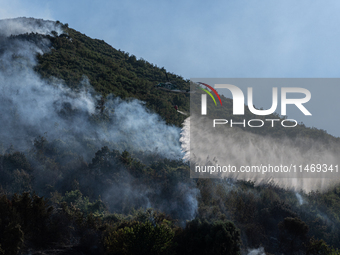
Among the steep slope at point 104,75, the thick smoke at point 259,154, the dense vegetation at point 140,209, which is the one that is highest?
the steep slope at point 104,75

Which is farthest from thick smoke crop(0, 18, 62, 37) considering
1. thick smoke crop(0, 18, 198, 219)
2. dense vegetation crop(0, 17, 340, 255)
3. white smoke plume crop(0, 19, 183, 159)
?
dense vegetation crop(0, 17, 340, 255)

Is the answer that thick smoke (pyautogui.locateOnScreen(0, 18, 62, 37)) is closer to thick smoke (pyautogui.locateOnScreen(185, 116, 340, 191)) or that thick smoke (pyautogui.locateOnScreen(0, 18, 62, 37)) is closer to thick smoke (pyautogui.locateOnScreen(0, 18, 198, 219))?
thick smoke (pyautogui.locateOnScreen(0, 18, 198, 219))

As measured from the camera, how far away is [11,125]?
35031 millimetres

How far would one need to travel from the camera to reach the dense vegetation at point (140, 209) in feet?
70.1

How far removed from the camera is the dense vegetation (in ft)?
70.1

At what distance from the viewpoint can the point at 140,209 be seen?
28250 mm

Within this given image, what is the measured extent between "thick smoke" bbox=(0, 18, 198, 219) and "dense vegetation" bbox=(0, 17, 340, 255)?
0.31m

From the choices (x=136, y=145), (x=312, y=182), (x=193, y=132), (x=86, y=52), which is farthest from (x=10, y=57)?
(x=312, y=182)

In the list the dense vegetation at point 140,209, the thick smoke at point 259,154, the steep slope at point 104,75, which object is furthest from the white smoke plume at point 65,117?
the thick smoke at point 259,154

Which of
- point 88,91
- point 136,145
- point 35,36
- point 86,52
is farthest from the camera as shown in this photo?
point 86,52

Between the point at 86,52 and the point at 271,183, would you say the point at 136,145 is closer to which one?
the point at 271,183

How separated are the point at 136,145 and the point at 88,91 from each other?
13173 millimetres

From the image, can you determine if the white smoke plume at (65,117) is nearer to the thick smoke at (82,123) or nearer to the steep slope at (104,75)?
the thick smoke at (82,123)

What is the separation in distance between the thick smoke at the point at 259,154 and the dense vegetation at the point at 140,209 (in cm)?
163
